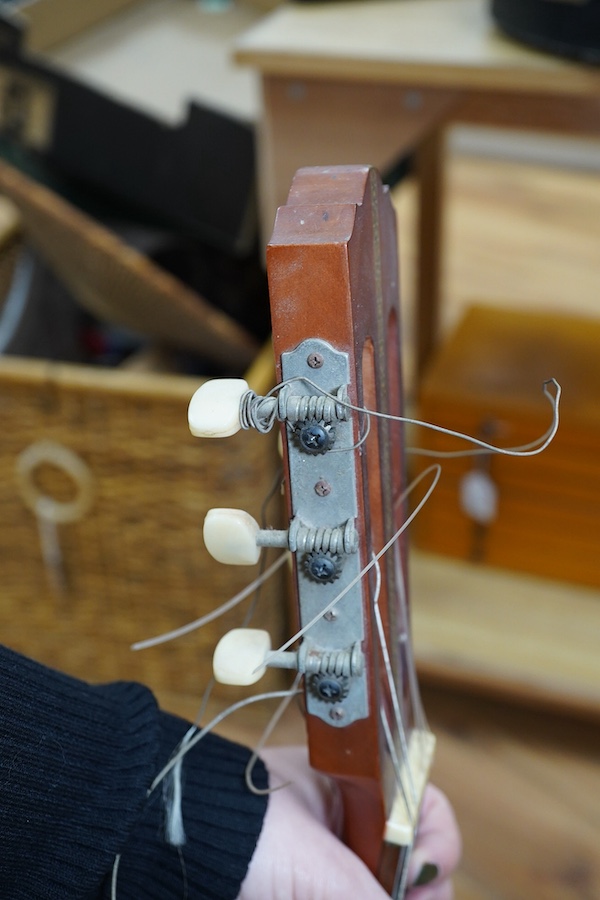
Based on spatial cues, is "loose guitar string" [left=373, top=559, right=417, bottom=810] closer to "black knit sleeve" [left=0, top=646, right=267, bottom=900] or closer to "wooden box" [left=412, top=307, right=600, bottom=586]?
"black knit sleeve" [left=0, top=646, right=267, bottom=900]

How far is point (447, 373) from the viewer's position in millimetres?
954

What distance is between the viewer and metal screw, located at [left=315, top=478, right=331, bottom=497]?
0.36 metres

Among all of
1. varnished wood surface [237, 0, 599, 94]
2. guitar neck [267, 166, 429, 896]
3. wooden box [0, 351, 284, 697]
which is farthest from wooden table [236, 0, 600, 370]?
guitar neck [267, 166, 429, 896]

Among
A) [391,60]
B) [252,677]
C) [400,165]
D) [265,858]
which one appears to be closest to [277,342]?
[252,677]

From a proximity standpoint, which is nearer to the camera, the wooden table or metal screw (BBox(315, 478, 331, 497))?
metal screw (BBox(315, 478, 331, 497))

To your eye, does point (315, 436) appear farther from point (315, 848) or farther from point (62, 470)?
point (62, 470)

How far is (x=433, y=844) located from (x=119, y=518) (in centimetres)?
49

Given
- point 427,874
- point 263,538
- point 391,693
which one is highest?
point 263,538

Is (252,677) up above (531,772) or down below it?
above

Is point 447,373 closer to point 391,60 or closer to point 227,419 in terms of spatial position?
point 391,60

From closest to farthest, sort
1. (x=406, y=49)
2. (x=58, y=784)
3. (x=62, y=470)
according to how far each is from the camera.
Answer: (x=58, y=784)
(x=406, y=49)
(x=62, y=470)

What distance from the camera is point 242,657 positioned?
40 centimetres

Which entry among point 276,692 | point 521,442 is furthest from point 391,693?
point 521,442

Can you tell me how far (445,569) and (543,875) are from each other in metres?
0.31
